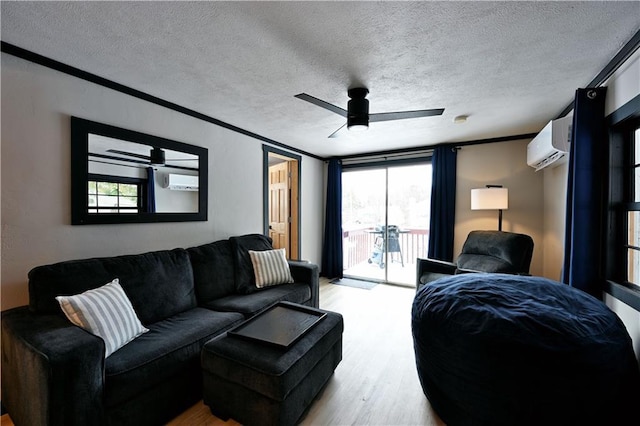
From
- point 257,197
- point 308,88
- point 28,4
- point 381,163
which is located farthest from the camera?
point 381,163

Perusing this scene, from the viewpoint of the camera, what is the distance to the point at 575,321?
1.34 m

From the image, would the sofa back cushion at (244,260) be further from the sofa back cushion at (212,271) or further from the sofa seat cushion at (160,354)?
the sofa seat cushion at (160,354)

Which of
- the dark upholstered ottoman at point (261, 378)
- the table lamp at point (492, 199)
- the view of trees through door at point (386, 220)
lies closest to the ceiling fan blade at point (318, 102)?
the dark upholstered ottoman at point (261, 378)

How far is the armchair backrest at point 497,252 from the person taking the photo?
289cm

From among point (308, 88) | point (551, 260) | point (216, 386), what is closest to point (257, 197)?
point (308, 88)

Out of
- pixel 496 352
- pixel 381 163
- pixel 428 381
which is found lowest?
pixel 428 381

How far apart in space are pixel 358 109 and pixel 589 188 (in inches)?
73.9

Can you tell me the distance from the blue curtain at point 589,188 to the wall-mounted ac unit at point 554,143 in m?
0.29

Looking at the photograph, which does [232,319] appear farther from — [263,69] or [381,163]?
[381,163]

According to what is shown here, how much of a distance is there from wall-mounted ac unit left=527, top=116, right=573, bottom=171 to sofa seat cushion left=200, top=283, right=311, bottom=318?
276 centimetres

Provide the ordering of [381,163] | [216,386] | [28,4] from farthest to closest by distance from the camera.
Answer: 1. [381,163]
2. [216,386]
3. [28,4]

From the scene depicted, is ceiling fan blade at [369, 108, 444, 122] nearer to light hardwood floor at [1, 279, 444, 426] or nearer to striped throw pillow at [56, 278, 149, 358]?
light hardwood floor at [1, 279, 444, 426]

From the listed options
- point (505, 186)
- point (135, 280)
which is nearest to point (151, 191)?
point (135, 280)

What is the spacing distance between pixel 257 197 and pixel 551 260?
3.85 m
